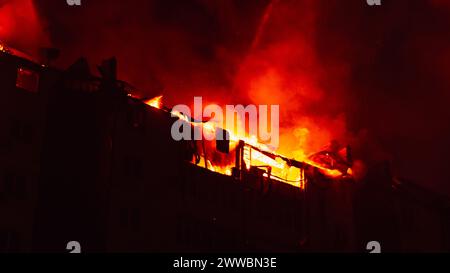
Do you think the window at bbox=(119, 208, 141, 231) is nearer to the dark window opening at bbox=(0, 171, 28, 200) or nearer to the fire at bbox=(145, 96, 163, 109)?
the dark window opening at bbox=(0, 171, 28, 200)

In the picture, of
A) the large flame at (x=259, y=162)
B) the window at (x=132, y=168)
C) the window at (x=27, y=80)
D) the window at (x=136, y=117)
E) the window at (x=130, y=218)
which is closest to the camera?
the window at (x=27, y=80)

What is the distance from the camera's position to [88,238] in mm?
28453

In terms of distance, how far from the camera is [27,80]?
94.5 feet

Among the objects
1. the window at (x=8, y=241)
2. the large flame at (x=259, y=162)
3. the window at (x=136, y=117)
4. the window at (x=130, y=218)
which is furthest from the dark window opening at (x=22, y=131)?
the large flame at (x=259, y=162)

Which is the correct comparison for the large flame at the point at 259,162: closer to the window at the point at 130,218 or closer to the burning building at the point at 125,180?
the burning building at the point at 125,180

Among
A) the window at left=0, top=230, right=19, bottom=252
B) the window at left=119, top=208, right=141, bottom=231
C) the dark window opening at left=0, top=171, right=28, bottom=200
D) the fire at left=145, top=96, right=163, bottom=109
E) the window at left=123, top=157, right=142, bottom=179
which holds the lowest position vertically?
the window at left=0, top=230, right=19, bottom=252

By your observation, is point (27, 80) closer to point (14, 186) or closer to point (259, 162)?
point (14, 186)

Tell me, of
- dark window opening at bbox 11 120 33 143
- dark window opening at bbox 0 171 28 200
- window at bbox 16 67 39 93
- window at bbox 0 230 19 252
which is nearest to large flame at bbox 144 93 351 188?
window at bbox 16 67 39 93

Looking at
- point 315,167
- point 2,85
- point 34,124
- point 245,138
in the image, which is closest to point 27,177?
point 34,124

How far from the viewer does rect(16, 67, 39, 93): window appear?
28.5 metres

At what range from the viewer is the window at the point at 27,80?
2845 centimetres

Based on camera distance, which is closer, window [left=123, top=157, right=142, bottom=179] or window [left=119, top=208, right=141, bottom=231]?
window [left=119, top=208, right=141, bottom=231]

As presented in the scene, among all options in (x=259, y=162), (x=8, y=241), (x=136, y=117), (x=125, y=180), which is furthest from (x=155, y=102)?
(x=8, y=241)

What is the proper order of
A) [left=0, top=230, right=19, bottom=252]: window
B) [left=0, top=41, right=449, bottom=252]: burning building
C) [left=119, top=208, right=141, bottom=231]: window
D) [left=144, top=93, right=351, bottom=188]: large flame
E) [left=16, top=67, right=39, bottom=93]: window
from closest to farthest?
[left=0, top=230, right=19, bottom=252]: window → [left=0, top=41, right=449, bottom=252]: burning building → [left=16, top=67, right=39, bottom=93]: window → [left=119, top=208, right=141, bottom=231]: window → [left=144, top=93, right=351, bottom=188]: large flame
